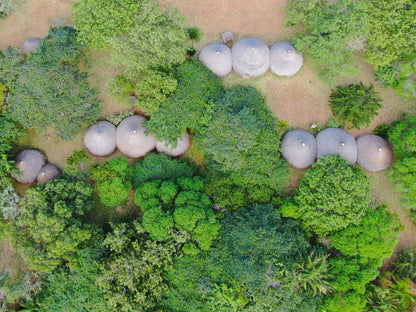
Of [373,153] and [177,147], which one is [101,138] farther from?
[373,153]

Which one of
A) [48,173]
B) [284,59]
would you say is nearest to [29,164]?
[48,173]

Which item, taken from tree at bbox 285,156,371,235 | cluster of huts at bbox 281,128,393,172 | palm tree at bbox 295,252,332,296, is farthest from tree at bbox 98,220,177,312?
cluster of huts at bbox 281,128,393,172

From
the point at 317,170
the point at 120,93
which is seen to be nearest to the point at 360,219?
the point at 317,170

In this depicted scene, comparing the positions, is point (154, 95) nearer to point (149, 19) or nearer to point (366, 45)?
point (149, 19)

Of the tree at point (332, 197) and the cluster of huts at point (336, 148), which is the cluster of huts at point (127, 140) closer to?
the cluster of huts at point (336, 148)

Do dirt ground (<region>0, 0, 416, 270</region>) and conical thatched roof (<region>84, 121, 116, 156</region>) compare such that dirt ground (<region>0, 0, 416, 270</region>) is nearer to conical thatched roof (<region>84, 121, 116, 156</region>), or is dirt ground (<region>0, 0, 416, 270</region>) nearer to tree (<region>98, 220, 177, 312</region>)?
conical thatched roof (<region>84, 121, 116, 156</region>)
